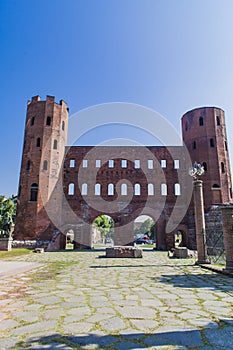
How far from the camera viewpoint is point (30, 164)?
23281 mm

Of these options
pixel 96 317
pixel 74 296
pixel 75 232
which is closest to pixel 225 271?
pixel 74 296

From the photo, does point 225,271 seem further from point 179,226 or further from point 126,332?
point 179,226

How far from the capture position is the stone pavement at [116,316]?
264 cm

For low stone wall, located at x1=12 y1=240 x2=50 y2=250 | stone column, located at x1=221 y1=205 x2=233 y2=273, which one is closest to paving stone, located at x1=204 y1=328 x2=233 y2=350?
stone column, located at x1=221 y1=205 x2=233 y2=273

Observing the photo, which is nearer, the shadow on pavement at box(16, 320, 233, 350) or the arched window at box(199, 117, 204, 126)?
the shadow on pavement at box(16, 320, 233, 350)

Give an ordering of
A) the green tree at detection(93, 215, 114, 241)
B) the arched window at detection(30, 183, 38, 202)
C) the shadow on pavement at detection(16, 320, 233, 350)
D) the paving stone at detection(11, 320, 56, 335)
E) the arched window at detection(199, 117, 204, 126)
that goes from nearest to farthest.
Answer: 1. the shadow on pavement at detection(16, 320, 233, 350)
2. the paving stone at detection(11, 320, 56, 335)
3. the arched window at detection(30, 183, 38, 202)
4. the arched window at detection(199, 117, 204, 126)
5. the green tree at detection(93, 215, 114, 241)

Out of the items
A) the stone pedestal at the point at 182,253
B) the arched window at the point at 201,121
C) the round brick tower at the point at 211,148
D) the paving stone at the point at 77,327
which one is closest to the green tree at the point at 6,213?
the round brick tower at the point at 211,148

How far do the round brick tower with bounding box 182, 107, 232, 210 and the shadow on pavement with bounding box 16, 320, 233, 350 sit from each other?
2174 centimetres

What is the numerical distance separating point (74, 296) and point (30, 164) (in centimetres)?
2030

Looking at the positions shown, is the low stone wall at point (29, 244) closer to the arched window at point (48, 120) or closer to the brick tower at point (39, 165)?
the brick tower at point (39, 165)

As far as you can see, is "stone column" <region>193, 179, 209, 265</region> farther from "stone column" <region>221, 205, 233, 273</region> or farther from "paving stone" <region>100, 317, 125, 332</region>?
"paving stone" <region>100, 317, 125, 332</region>

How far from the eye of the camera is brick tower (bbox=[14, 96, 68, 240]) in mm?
21797

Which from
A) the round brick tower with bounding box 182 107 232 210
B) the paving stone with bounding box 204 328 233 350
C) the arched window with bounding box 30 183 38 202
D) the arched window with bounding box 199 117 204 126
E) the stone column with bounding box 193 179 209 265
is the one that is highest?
the arched window with bounding box 199 117 204 126

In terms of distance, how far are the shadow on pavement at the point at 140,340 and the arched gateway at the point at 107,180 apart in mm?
19741
